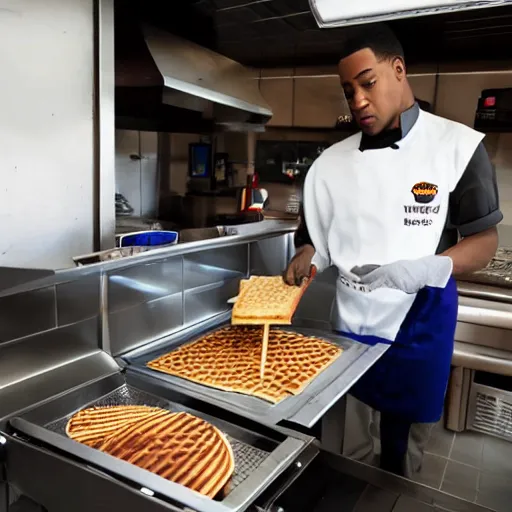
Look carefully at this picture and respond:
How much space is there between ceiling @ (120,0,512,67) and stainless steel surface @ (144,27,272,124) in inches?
3.2

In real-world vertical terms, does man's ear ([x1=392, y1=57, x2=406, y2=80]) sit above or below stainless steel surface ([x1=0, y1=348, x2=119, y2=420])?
above

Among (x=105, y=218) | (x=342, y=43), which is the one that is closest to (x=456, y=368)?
(x=342, y=43)

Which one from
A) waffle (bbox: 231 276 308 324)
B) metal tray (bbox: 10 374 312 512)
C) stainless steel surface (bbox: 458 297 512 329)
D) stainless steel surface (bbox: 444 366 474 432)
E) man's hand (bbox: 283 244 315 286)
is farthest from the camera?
stainless steel surface (bbox: 444 366 474 432)

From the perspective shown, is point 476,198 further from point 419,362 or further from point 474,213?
point 419,362

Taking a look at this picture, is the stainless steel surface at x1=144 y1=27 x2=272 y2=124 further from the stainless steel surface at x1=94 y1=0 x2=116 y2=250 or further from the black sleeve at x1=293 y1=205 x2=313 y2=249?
the black sleeve at x1=293 y1=205 x2=313 y2=249

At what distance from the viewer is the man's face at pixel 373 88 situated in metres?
1.48

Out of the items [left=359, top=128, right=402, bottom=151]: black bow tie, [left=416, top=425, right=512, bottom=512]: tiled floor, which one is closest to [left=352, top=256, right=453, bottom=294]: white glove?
[left=359, top=128, right=402, bottom=151]: black bow tie

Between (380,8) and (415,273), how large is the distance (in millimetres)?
795

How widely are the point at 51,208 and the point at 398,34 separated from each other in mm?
1203

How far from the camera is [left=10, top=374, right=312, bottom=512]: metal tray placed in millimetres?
729

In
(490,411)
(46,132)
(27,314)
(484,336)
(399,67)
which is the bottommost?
(490,411)

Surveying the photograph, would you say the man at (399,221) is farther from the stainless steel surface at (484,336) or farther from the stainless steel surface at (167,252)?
the stainless steel surface at (484,336)

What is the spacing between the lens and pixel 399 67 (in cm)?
153

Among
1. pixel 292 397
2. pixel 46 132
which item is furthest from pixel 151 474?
pixel 46 132
